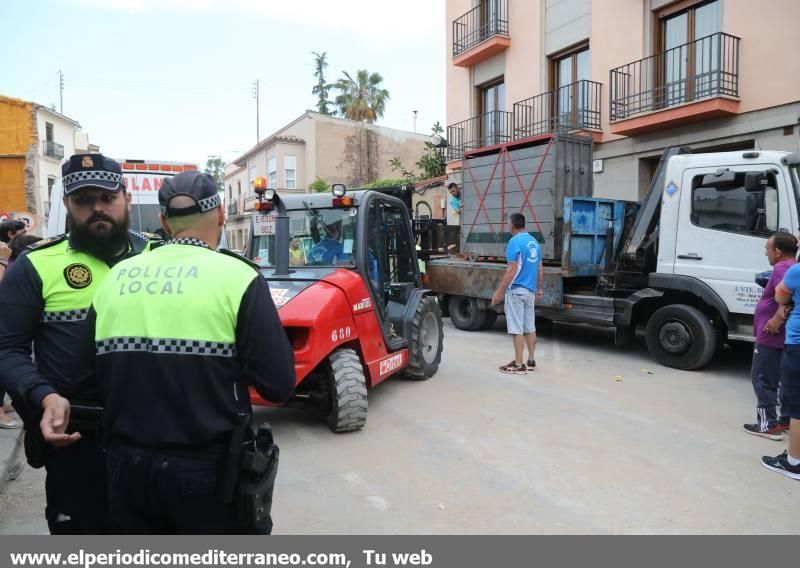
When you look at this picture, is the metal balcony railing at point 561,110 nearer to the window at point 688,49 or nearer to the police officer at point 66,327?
the window at point 688,49

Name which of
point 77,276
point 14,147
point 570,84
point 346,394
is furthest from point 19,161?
point 570,84

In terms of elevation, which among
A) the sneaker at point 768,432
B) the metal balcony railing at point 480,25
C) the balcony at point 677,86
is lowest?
the sneaker at point 768,432

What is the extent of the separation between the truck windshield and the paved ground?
146 cm

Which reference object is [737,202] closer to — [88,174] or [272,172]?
[88,174]

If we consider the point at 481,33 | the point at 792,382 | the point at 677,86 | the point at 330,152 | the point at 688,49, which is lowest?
the point at 792,382

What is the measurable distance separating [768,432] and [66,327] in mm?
5120

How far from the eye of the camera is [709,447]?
4.48 m

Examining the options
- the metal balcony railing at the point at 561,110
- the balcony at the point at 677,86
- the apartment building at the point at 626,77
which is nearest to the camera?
the apartment building at the point at 626,77

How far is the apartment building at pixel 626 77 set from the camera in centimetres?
1045

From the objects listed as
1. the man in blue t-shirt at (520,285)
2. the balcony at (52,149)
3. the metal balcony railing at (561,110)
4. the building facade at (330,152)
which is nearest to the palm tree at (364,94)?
the building facade at (330,152)

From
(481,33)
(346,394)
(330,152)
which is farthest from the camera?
(330,152)

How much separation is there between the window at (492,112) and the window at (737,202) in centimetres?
1017

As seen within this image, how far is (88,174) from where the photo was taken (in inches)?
90.9

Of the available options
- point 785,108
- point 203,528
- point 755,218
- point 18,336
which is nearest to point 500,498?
point 203,528
